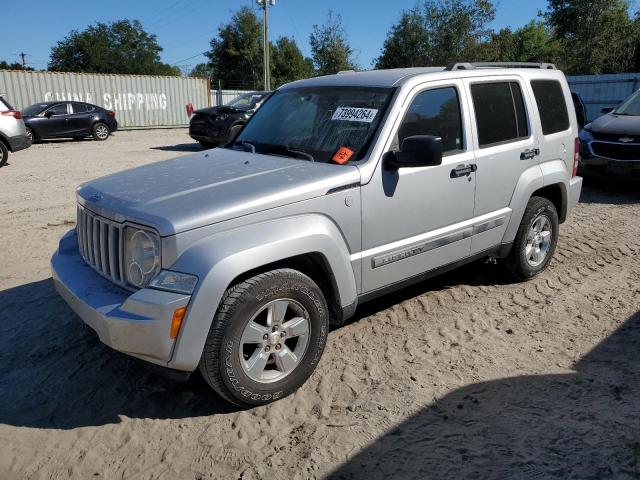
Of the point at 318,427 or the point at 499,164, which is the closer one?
the point at 318,427

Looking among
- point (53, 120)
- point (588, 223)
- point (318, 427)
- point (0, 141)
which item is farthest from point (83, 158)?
point (318, 427)

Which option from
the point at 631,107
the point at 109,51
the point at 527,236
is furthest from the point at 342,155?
the point at 109,51

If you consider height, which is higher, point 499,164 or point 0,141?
point 499,164

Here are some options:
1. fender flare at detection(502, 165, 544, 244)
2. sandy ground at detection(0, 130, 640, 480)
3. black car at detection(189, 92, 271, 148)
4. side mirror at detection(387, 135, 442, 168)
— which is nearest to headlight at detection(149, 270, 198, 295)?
sandy ground at detection(0, 130, 640, 480)

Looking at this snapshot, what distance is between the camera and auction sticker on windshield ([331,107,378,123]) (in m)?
3.69

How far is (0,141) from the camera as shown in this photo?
12.1 meters

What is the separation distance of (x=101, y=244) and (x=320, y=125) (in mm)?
1695

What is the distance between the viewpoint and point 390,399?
324cm

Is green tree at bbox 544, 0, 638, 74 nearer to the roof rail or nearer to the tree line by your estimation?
the tree line

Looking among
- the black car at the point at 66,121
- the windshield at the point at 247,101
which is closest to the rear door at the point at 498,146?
the windshield at the point at 247,101

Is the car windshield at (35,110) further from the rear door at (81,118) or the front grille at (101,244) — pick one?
the front grille at (101,244)

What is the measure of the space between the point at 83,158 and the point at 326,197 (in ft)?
40.5

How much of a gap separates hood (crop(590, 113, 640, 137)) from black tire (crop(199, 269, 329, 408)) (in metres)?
7.28

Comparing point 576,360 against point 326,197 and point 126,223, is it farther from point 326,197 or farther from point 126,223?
point 126,223
